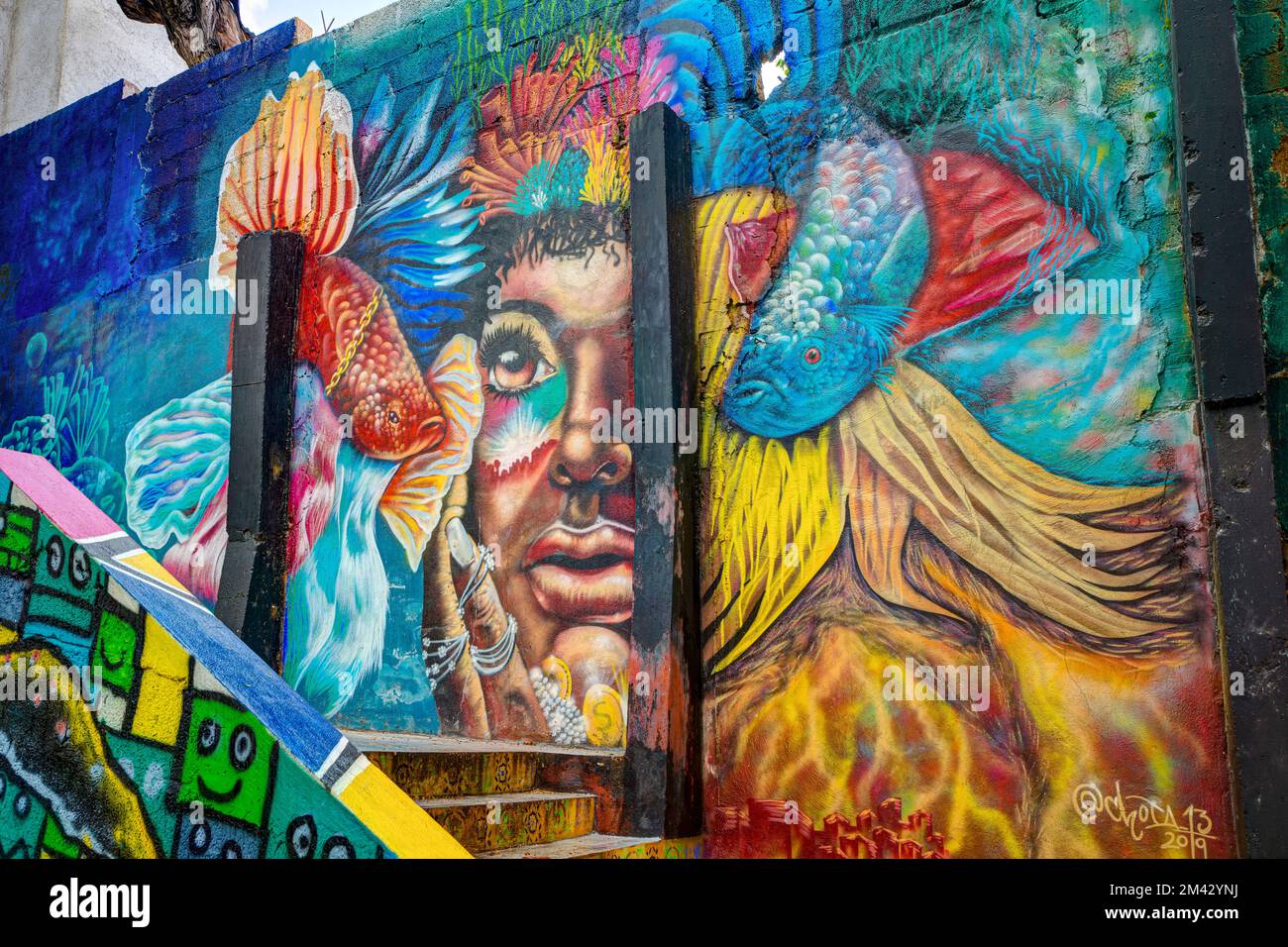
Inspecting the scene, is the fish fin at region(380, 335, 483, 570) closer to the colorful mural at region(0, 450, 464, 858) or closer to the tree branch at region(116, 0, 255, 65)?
the colorful mural at region(0, 450, 464, 858)

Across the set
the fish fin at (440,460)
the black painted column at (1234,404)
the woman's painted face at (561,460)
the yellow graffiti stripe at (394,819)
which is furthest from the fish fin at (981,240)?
the yellow graffiti stripe at (394,819)

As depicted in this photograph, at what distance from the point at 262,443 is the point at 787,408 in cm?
289

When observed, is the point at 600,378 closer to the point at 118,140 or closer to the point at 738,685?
the point at 738,685

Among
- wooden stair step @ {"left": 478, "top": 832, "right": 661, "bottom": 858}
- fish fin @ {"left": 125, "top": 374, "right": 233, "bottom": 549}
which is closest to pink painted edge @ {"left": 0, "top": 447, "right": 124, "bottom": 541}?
wooden stair step @ {"left": 478, "top": 832, "right": 661, "bottom": 858}

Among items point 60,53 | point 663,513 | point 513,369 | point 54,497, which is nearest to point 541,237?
point 513,369

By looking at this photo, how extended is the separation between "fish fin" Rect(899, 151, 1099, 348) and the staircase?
2.14 meters

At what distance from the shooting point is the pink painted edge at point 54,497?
3148 millimetres

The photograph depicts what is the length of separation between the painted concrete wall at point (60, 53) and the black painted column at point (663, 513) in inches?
276

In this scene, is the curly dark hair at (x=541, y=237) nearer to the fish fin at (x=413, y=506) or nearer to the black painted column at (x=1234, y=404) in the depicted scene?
the fish fin at (x=413, y=506)

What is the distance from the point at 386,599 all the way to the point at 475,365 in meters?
1.23

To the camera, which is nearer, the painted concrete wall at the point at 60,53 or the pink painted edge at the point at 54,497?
the pink painted edge at the point at 54,497

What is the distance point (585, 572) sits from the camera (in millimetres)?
4477

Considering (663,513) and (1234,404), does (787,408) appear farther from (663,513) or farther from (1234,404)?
(1234,404)

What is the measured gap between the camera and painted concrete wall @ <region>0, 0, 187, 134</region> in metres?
9.02
